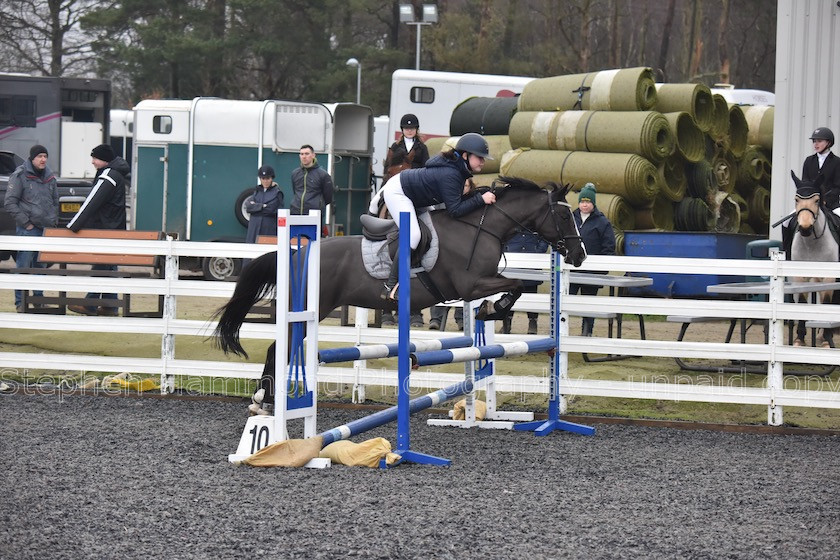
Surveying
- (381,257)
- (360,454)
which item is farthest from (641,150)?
(360,454)

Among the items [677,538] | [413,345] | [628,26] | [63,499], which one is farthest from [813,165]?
[628,26]

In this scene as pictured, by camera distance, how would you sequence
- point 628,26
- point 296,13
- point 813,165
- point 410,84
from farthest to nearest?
point 628,26 → point 296,13 → point 410,84 → point 813,165

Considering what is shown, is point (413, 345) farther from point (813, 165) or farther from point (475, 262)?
point (813, 165)

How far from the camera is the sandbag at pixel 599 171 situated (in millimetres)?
16984

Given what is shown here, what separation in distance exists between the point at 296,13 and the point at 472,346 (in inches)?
1426

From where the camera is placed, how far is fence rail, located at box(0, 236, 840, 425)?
890 cm

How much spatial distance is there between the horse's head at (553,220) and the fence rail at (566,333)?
89cm

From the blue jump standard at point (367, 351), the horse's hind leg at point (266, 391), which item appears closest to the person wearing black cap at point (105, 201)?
the horse's hind leg at point (266, 391)

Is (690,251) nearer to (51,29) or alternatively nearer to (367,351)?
(367,351)

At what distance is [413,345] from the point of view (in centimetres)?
730

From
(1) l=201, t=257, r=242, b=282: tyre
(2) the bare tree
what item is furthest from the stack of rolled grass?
(2) the bare tree

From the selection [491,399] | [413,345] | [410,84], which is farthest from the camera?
[410,84]

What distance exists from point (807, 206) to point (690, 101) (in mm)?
7972

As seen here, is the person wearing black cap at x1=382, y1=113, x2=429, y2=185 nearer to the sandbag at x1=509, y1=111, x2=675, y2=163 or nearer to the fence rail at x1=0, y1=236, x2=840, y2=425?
the fence rail at x1=0, y1=236, x2=840, y2=425
